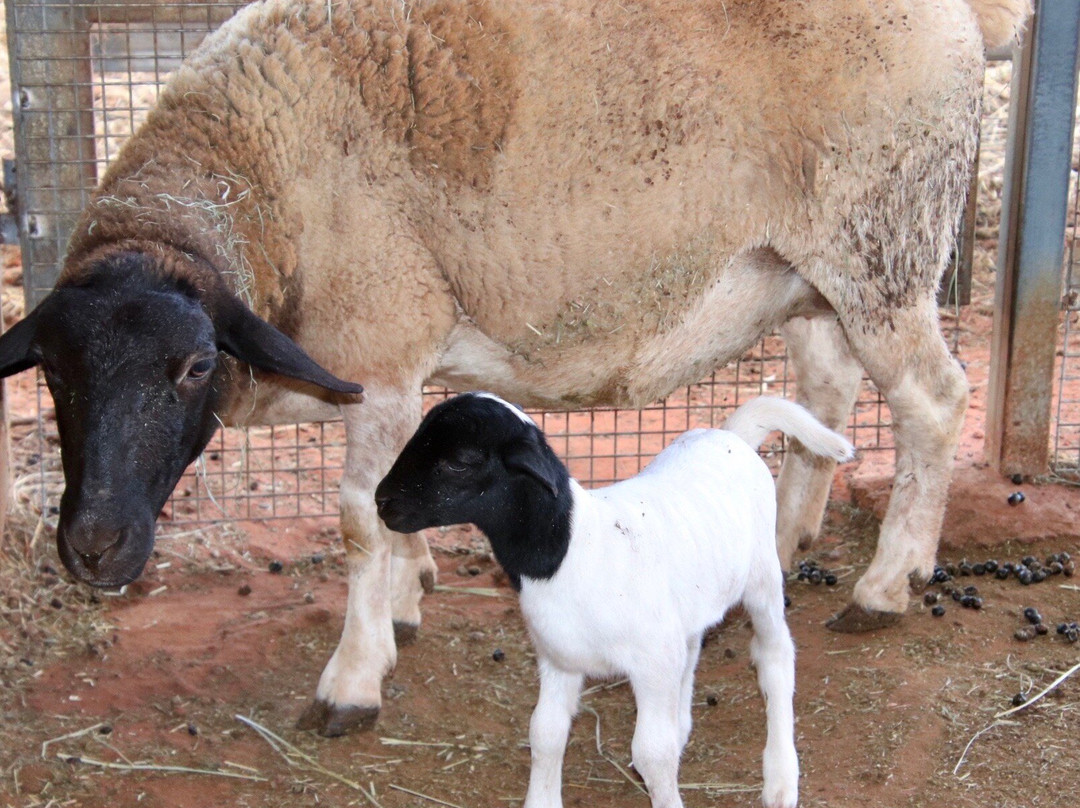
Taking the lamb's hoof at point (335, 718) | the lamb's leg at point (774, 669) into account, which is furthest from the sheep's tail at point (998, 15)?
the lamb's hoof at point (335, 718)

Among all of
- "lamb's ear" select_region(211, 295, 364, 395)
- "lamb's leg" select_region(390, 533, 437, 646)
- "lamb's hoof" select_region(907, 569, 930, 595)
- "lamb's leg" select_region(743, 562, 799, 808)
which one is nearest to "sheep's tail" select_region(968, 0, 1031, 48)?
"lamb's hoof" select_region(907, 569, 930, 595)

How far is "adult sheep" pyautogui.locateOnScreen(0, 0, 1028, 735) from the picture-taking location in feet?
13.5

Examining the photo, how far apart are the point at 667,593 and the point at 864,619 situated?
1.78m

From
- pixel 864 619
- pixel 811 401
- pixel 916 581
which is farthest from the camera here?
pixel 811 401

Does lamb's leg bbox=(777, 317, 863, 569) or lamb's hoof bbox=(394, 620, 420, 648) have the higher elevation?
lamb's leg bbox=(777, 317, 863, 569)

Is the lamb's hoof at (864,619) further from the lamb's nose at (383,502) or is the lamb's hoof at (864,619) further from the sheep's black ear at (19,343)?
the sheep's black ear at (19,343)

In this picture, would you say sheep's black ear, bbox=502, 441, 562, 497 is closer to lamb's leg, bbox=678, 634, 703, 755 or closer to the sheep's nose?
the sheep's nose

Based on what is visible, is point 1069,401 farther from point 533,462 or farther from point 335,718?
point 533,462

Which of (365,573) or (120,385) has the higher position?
(120,385)

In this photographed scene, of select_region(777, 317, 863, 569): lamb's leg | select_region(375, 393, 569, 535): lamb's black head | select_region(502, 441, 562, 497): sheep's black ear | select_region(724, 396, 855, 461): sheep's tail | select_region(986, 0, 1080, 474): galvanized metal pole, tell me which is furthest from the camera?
select_region(986, 0, 1080, 474): galvanized metal pole

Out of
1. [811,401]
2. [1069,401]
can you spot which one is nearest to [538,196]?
[811,401]

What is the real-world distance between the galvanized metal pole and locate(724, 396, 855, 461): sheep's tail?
8.67 ft

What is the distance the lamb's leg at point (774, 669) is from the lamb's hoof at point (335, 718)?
1.45 metres

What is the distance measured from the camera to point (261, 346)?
3604 mm
